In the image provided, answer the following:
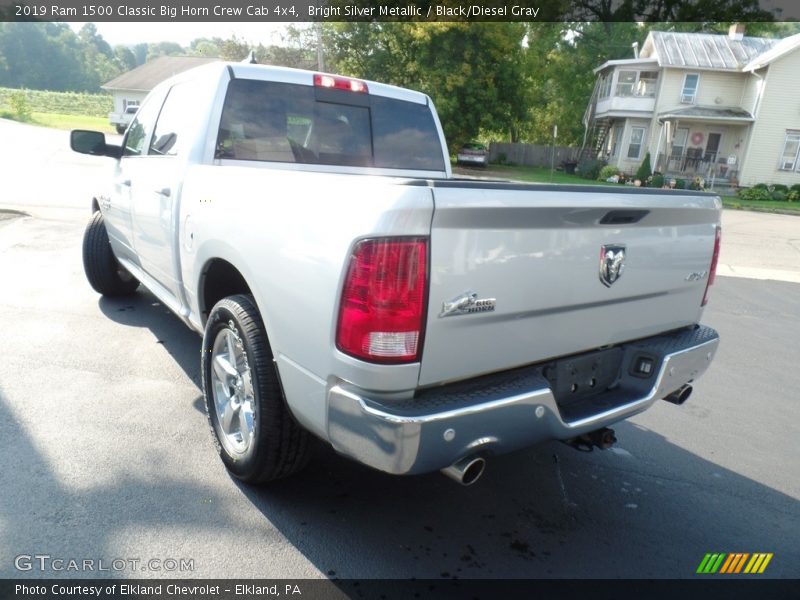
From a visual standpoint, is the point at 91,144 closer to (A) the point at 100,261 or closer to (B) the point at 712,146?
(A) the point at 100,261

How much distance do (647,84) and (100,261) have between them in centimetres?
3487

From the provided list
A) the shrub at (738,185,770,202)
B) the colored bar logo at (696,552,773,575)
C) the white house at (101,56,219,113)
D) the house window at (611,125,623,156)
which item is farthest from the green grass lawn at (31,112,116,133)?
the colored bar logo at (696,552,773,575)

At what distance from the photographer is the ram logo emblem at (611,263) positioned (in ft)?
7.88

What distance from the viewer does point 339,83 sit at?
149 inches

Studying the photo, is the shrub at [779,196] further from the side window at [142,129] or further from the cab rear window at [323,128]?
the side window at [142,129]

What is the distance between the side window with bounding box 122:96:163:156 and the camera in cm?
438

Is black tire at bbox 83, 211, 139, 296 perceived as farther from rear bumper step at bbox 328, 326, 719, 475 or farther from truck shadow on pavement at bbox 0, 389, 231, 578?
rear bumper step at bbox 328, 326, 719, 475

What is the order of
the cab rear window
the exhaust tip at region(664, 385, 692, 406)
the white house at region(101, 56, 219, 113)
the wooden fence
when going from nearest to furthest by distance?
the exhaust tip at region(664, 385, 692, 406) < the cab rear window < the wooden fence < the white house at region(101, 56, 219, 113)

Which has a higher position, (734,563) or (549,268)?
(549,268)

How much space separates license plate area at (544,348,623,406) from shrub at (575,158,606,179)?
3208 centimetres

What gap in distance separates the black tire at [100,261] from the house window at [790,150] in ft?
107

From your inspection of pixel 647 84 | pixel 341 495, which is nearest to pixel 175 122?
pixel 341 495

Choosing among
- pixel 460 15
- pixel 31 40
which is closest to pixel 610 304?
pixel 460 15

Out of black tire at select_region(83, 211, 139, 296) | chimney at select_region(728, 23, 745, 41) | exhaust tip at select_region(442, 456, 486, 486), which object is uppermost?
chimney at select_region(728, 23, 745, 41)
